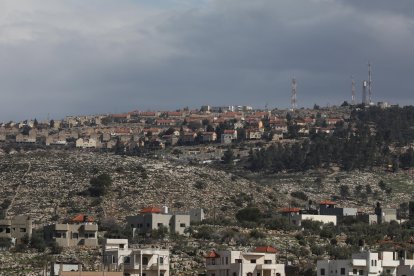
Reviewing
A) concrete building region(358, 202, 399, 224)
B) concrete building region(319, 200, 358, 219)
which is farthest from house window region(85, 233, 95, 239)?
concrete building region(319, 200, 358, 219)

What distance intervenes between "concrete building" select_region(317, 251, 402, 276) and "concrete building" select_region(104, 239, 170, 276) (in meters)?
10.7

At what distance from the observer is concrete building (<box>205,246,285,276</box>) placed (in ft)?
385

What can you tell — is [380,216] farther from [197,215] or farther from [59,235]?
[59,235]

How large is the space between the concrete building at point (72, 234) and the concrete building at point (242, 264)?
62.5 feet

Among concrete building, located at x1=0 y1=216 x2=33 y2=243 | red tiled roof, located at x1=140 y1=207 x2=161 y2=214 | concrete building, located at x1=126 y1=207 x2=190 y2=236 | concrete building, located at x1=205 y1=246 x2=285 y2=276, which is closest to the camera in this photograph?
concrete building, located at x1=205 y1=246 x2=285 y2=276

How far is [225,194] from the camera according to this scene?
17738cm

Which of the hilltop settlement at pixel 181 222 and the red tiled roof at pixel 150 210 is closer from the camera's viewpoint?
the hilltop settlement at pixel 181 222

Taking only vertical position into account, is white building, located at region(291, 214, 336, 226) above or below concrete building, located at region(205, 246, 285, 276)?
below

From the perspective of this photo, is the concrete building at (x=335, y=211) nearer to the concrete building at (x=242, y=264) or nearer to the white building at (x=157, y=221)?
the white building at (x=157, y=221)

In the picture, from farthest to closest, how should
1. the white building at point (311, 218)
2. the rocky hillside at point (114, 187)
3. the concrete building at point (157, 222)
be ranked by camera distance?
the rocky hillside at point (114, 187)
the white building at point (311, 218)
the concrete building at point (157, 222)

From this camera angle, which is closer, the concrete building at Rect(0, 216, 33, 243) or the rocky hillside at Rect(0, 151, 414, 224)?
the concrete building at Rect(0, 216, 33, 243)

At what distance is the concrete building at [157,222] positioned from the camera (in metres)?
146

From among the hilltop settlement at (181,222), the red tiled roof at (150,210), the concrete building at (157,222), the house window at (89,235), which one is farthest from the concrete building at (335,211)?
the house window at (89,235)

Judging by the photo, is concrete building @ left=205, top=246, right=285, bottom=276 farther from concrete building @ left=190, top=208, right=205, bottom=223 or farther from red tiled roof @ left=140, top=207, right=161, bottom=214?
concrete building @ left=190, top=208, right=205, bottom=223
